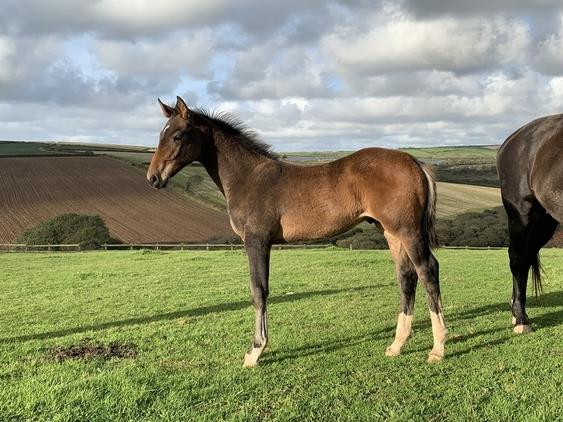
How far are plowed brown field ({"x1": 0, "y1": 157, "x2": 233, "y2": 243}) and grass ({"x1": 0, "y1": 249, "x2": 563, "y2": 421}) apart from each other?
100ft

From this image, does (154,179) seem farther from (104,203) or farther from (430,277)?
(104,203)

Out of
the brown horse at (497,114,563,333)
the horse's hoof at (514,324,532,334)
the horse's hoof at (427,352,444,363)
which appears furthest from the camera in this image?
the horse's hoof at (514,324,532,334)

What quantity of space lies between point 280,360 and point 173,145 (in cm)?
285

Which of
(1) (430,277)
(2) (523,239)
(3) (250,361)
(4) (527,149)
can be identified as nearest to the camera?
(3) (250,361)

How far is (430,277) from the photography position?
5.55 metres

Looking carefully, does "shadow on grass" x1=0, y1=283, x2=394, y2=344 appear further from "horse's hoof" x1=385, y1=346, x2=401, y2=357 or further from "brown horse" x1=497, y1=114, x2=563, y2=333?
"brown horse" x1=497, y1=114, x2=563, y2=333

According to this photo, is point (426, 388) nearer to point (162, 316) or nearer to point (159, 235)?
point (162, 316)

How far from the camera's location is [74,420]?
3.85m

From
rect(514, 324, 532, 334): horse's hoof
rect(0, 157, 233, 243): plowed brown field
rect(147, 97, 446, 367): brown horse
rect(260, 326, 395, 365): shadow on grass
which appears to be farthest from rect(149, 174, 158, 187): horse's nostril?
rect(0, 157, 233, 243): plowed brown field

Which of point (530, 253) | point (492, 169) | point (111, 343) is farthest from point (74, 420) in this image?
point (492, 169)

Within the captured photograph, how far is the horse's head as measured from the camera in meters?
5.79

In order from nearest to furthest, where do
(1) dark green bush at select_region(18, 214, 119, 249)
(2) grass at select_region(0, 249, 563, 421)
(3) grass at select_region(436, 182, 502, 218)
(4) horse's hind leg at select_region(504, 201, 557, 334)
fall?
(2) grass at select_region(0, 249, 563, 421) → (4) horse's hind leg at select_region(504, 201, 557, 334) → (1) dark green bush at select_region(18, 214, 119, 249) → (3) grass at select_region(436, 182, 502, 218)

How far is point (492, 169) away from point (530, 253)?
66.4m

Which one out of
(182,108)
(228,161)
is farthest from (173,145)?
(228,161)
